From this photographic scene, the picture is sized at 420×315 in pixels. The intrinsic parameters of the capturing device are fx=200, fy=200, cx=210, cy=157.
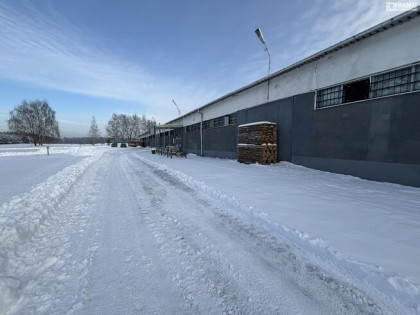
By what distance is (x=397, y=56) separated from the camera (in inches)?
285

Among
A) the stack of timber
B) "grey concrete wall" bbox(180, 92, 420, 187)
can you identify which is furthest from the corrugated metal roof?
the stack of timber

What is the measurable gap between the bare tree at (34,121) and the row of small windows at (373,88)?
71.5 metres

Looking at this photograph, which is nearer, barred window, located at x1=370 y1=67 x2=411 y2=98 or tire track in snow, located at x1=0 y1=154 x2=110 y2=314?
tire track in snow, located at x1=0 y1=154 x2=110 y2=314

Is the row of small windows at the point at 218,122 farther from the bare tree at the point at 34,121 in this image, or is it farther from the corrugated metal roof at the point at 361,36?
the bare tree at the point at 34,121

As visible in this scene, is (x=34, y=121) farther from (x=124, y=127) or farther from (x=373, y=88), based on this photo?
(x=373, y=88)

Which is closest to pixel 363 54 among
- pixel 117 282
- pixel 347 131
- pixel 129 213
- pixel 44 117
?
pixel 347 131

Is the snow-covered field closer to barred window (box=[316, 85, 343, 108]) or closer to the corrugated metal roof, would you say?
barred window (box=[316, 85, 343, 108])

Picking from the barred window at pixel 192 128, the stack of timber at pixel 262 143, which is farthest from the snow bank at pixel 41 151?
the stack of timber at pixel 262 143

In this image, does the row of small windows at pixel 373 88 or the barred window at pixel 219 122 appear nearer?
the row of small windows at pixel 373 88

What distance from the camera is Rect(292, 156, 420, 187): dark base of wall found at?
22.7 feet

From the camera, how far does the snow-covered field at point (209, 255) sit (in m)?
2.07

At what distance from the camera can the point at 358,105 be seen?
28.0ft

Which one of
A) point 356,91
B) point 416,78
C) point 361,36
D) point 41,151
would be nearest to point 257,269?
point 416,78

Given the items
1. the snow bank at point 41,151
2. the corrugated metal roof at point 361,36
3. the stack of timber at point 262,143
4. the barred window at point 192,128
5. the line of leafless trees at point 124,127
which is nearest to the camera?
the corrugated metal roof at point 361,36
